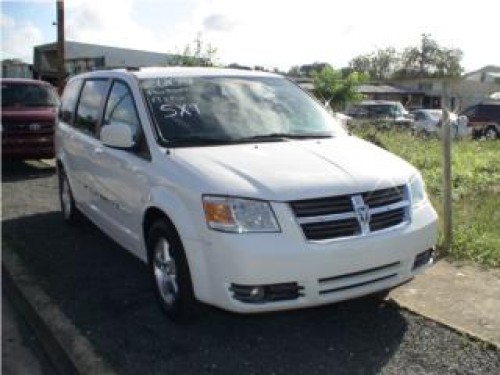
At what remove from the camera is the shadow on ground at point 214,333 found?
3963 mm

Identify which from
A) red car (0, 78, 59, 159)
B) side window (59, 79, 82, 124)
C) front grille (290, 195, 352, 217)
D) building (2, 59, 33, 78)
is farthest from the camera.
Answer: building (2, 59, 33, 78)

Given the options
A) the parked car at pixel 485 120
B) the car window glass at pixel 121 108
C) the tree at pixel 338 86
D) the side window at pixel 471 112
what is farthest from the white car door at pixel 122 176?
the tree at pixel 338 86

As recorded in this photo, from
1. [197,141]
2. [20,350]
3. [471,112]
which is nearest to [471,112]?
[471,112]

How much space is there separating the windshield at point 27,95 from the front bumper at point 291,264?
9.65 m

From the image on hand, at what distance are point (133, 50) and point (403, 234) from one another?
35591mm

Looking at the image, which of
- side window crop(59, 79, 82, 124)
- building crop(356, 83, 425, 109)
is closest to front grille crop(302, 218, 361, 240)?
side window crop(59, 79, 82, 124)

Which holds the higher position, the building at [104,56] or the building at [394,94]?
the building at [104,56]

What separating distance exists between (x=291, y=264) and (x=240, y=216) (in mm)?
417

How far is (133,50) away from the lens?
3803 centimetres

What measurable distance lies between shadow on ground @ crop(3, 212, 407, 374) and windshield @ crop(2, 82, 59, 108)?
7.62 meters

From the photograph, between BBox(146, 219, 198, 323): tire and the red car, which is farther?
the red car

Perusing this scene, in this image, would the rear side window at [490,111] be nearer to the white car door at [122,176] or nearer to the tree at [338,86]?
the tree at [338,86]

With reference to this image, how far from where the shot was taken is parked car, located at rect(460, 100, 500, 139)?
2736 centimetres

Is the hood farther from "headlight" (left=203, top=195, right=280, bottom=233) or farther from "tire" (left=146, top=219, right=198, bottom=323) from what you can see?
"tire" (left=146, top=219, right=198, bottom=323)
